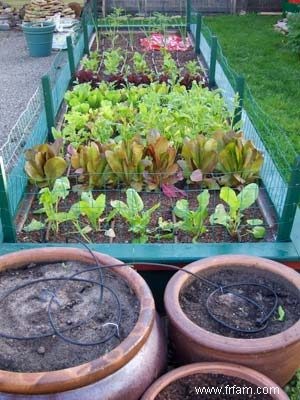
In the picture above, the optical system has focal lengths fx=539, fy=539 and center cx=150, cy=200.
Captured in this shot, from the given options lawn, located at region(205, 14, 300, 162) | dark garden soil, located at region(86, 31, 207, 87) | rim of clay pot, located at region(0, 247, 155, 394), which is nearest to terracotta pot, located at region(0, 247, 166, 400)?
rim of clay pot, located at region(0, 247, 155, 394)

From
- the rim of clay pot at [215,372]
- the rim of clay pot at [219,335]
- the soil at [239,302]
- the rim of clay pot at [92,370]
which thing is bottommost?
the rim of clay pot at [215,372]

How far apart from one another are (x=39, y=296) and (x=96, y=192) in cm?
127

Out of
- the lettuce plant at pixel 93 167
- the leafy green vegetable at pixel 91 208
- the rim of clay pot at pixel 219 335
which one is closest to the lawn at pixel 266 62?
the lettuce plant at pixel 93 167

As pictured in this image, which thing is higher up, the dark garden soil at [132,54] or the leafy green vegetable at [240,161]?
the leafy green vegetable at [240,161]

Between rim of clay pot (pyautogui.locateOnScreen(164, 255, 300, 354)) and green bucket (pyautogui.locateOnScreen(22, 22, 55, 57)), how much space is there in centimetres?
646

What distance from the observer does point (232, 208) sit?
289 cm

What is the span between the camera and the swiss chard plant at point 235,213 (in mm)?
2887

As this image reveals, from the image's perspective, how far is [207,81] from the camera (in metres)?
5.43

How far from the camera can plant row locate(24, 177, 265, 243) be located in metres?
2.88

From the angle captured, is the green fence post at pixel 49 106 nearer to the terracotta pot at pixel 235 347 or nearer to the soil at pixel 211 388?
the terracotta pot at pixel 235 347

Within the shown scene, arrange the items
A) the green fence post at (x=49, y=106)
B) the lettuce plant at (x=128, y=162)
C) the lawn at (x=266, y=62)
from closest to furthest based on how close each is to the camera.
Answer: the lettuce plant at (x=128, y=162), the green fence post at (x=49, y=106), the lawn at (x=266, y=62)

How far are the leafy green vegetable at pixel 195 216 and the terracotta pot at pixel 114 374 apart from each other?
0.71 m

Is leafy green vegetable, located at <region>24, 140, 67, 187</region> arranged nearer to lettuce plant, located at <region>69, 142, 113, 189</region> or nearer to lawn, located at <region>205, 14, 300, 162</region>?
lettuce plant, located at <region>69, 142, 113, 189</region>

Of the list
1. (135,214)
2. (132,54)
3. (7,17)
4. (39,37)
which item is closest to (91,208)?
(135,214)
